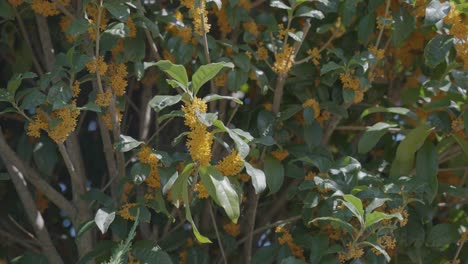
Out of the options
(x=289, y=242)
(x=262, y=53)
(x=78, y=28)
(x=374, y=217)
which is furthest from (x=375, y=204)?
(x=78, y=28)

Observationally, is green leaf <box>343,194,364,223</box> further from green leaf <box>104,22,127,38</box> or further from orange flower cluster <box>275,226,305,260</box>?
green leaf <box>104,22,127,38</box>

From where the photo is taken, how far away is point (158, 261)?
2070mm

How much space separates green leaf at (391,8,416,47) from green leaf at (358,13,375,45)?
64mm

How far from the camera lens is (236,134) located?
1.90 meters

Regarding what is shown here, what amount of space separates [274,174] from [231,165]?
0.93 ft

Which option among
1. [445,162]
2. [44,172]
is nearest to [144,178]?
[44,172]

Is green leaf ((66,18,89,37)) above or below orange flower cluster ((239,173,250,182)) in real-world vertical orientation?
above

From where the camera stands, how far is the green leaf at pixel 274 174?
220cm

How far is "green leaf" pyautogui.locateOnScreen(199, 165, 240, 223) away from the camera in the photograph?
6.13 feet

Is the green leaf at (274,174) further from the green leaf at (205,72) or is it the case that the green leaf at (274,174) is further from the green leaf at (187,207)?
the green leaf at (205,72)

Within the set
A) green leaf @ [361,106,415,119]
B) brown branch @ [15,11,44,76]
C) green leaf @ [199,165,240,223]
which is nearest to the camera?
green leaf @ [199,165,240,223]

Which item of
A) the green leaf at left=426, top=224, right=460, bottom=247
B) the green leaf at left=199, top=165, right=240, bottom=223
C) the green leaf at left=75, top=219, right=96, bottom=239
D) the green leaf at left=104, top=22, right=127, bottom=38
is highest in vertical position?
the green leaf at left=104, top=22, right=127, bottom=38

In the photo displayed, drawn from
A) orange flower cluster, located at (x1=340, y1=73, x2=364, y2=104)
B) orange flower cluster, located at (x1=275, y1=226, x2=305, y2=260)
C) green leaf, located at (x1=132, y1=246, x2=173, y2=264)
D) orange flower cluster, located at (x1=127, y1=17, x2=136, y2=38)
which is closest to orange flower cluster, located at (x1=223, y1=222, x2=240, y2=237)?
orange flower cluster, located at (x1=275, y1=226, x2=305, y2=260)

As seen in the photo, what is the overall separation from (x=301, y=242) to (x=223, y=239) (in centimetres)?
25
